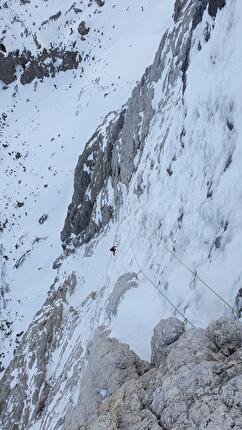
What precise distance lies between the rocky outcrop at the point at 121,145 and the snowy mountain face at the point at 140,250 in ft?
0.39

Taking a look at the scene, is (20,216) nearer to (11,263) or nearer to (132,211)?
(11,263)

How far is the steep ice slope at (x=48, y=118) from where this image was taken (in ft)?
108

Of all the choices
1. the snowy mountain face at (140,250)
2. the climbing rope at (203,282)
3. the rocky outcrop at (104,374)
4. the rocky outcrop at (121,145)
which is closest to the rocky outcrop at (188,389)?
the snowy mountain face at (140,250)

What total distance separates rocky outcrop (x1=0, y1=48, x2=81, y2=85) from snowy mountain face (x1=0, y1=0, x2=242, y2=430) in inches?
476

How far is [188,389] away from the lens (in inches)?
299

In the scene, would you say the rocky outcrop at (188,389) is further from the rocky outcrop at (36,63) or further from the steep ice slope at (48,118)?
the rocky outcrop at (36,63)

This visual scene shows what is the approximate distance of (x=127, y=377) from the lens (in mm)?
10773

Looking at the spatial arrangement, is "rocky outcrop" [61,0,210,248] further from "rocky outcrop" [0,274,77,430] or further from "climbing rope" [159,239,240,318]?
"climbing rope" [159,239,240,318]

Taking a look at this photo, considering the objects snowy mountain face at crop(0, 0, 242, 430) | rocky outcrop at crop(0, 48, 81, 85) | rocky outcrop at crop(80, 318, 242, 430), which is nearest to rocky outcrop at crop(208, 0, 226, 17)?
snowy mountain face at crop(0, 0, 242, 430)

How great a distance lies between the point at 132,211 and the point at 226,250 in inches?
359

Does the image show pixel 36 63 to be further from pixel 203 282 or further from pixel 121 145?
pixel 203 282

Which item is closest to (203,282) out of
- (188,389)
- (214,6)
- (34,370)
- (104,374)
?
(104,374)

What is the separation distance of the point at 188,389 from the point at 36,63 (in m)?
52.9

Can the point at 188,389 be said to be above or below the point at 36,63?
below
